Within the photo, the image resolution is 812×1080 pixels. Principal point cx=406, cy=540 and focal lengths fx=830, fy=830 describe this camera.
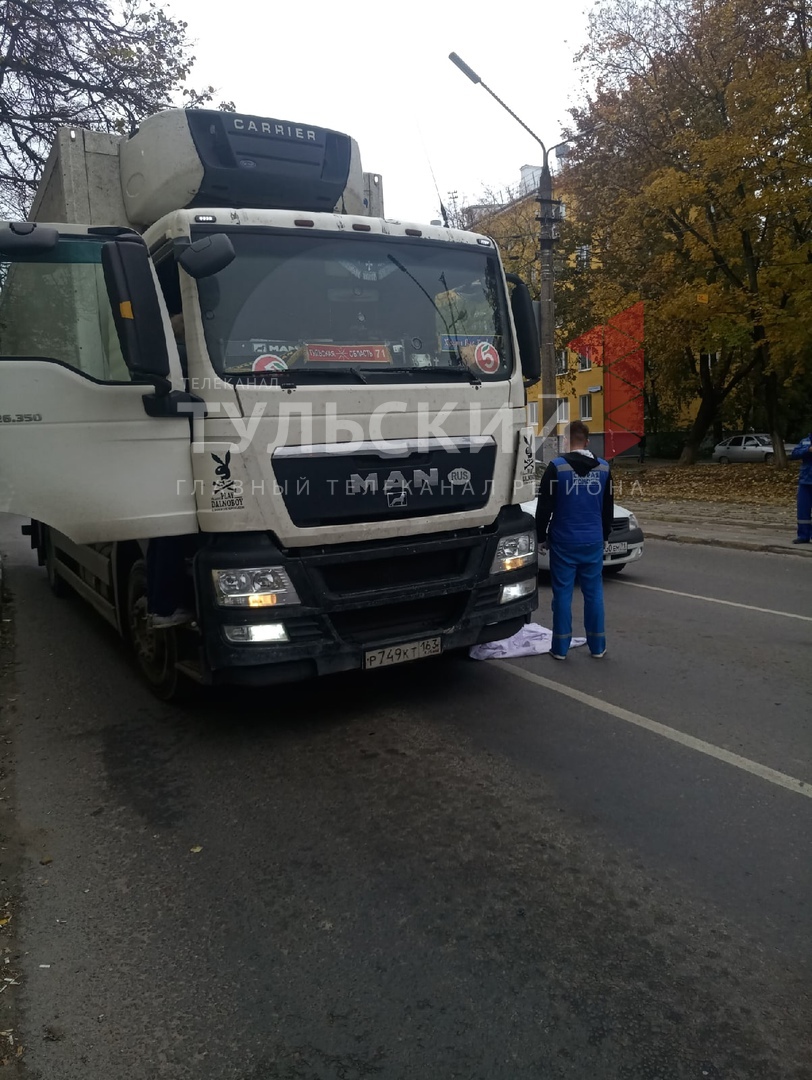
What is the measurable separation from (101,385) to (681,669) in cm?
434

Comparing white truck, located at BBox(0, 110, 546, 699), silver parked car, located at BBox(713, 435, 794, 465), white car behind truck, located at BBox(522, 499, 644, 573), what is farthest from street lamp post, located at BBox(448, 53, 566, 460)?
silver parked car, located at BBox(713, 435, 794, 465)

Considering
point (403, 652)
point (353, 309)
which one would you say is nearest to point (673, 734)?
point (403, 652)

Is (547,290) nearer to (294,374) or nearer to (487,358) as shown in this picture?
(487,358)

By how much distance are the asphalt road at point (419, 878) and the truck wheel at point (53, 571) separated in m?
3.49

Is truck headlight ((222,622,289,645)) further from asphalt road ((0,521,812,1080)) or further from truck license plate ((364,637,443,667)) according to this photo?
asphalt road ((0,521,812,1080))

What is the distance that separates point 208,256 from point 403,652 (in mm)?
2421

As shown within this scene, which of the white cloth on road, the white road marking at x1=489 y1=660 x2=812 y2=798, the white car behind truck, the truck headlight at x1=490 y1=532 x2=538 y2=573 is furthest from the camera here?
the white car behind truck

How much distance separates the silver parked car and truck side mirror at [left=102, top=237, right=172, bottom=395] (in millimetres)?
34220

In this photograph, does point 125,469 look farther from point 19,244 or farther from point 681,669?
point 681,669

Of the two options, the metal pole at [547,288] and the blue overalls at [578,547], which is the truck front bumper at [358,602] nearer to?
the blue overalls at [578,547]

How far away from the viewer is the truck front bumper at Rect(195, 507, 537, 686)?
14.7 ft

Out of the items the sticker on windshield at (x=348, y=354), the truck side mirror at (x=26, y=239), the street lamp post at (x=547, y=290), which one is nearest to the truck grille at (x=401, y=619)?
the sticker on windshield at (x=348, y=354)

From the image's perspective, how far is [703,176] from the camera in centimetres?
1911

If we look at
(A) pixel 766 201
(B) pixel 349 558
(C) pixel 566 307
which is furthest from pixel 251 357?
(C) pixel 566 307
